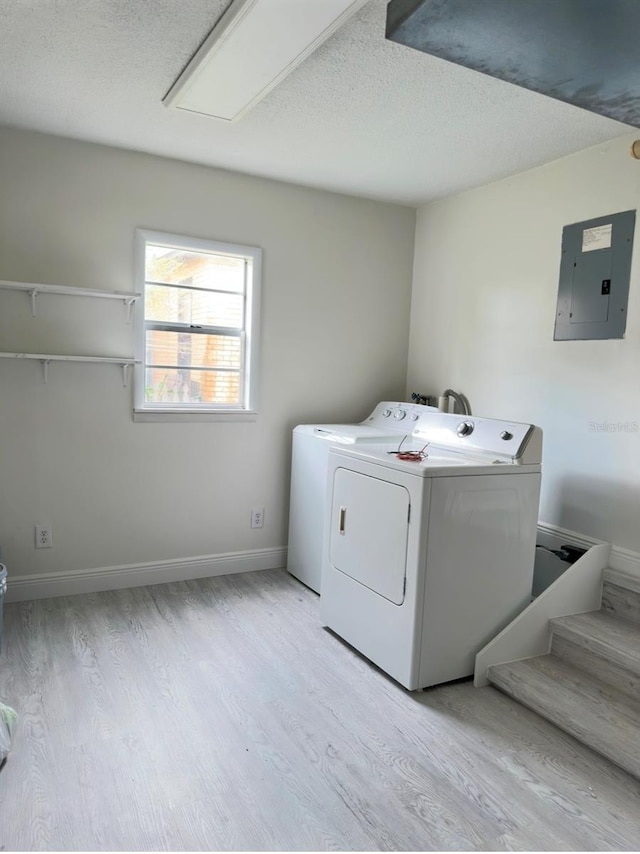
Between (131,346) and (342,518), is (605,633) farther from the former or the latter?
(131,346)

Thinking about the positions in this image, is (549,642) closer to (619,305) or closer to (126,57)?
(619,305)

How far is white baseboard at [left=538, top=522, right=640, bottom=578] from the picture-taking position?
2.46 m

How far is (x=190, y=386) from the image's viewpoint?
329cm

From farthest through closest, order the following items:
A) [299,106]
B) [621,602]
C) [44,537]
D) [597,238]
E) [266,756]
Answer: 1. [44,537]
2. [597,238]
3. [621,602]
4. [299,106]
5. [266,756]

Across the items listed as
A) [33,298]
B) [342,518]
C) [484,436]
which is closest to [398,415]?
[484,436]

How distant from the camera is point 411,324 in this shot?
3857mm

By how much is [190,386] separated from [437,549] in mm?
1795

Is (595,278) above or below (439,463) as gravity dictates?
above

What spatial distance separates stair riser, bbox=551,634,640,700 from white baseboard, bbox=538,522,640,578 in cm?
43

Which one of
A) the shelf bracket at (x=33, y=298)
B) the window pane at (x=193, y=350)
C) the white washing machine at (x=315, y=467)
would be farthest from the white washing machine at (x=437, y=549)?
the shelf bracket at (x=33, y=298)

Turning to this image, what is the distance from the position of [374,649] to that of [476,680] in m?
0.42

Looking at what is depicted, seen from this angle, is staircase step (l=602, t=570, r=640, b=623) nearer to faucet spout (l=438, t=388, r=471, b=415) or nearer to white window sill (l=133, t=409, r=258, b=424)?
faucet spout (l=438, t=388, r=471, b=415)

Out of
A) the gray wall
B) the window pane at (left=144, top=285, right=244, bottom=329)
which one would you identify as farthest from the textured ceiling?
the window pane at (left=144, top=285, right=244, bottom=329)

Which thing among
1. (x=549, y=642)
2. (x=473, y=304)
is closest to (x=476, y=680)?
(x=549, y=642)
